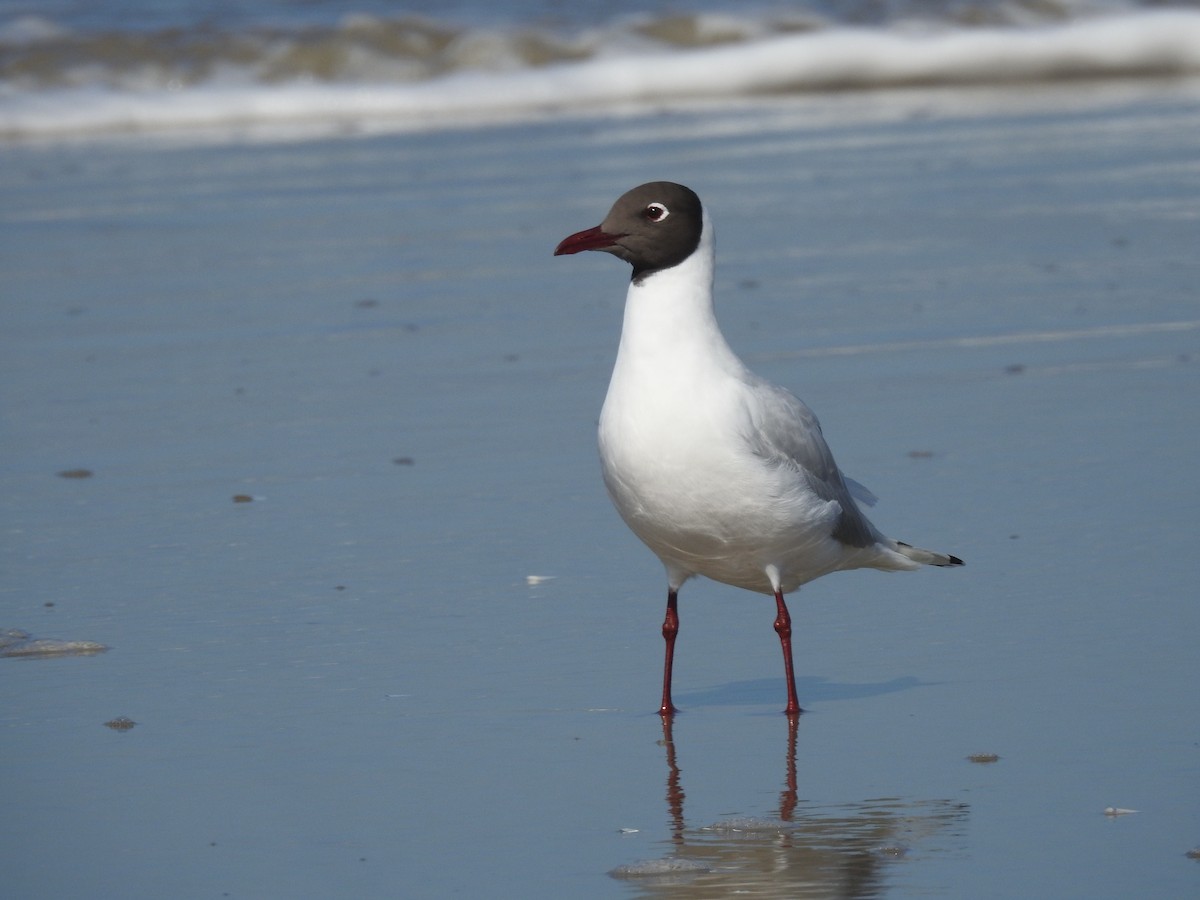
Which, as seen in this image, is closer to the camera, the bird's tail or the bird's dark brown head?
the bird's dark brown head

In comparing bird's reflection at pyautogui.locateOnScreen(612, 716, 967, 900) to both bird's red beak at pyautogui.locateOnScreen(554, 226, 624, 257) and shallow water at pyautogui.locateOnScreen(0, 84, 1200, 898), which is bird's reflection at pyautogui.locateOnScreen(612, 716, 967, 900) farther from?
bird's red beak at pyautogui.locateOnScreen(554, 226, 624, 257)

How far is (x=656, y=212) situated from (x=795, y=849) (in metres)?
1.54

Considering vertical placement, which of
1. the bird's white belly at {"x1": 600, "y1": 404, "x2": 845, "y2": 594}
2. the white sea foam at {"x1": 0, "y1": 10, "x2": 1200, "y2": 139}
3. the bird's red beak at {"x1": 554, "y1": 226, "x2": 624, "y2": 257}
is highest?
the bird's red beak at {"x1": 554, "y1": 226, "x2": 624, "y2": 257}

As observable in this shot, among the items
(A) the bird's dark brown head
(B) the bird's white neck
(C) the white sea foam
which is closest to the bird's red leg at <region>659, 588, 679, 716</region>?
(B) the bird's white neck

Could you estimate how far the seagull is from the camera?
420 centimetres

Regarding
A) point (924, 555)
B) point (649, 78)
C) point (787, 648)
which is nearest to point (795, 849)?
point (787, 648)

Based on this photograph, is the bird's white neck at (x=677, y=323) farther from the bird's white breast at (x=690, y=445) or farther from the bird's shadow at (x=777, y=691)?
the bird's shadow at (x=777, y=691)

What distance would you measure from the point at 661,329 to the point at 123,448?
117 inches

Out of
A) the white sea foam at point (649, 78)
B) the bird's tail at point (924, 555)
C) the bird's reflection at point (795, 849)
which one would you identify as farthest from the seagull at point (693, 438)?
the white sea foam at point (649, 78)

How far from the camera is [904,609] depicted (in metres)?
4.96

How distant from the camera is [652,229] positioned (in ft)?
14.3

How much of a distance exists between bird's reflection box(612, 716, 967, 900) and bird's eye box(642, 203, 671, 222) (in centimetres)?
131

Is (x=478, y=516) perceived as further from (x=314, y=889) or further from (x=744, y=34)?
(x=744, y=34)

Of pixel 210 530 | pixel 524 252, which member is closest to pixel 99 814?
pixel 210 530
